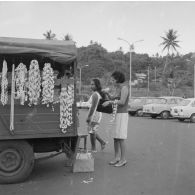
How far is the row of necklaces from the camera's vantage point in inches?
249

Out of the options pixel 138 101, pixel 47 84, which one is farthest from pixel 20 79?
pixel 138 101

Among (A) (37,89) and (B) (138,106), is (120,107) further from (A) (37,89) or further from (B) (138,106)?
(B) (138,106)

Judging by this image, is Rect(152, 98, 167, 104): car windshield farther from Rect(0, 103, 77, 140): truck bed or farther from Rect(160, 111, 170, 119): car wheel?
Rect(0, 103, 77, 140): truck bed

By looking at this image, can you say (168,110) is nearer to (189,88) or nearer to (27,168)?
(27,168)

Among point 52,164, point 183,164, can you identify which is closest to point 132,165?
point 183,164

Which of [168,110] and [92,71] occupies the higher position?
[92,71]

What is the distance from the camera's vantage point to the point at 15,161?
6.45 m

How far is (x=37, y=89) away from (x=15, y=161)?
121cm

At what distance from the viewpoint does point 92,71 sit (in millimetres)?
81438

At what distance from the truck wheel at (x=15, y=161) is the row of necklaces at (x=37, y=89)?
65cm

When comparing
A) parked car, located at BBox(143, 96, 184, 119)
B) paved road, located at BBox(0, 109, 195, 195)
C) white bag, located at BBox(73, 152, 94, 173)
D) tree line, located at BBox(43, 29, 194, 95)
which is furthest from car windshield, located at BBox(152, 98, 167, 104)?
tree line, located at BBox(43, 29, 194, 95)

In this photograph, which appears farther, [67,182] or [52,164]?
[52,164]

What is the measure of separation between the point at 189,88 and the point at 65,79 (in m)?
73.2

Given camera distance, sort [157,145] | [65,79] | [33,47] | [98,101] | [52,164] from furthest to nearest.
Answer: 1. [157,145]
2. [98,101]
3. [52,164]
4. [65,79]
5. [33,47]
